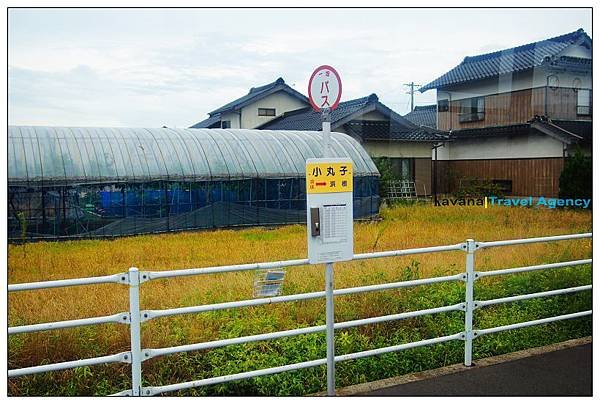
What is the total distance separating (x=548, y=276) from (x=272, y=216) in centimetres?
654

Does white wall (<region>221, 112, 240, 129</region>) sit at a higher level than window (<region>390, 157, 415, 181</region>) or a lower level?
higher

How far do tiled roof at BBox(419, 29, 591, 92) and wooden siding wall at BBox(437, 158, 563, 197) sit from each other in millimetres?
1360

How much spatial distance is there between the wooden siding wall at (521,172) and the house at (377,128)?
11.3 feet

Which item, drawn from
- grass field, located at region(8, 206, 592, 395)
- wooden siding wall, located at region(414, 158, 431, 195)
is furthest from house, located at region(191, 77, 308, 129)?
grass field, located at region(8, 206, 592, 395)

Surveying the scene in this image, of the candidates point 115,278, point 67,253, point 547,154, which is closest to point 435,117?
point 547,154

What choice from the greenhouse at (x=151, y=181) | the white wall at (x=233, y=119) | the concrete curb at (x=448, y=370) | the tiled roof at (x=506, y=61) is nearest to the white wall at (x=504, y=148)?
the tiled roof at (x=506, y=61)

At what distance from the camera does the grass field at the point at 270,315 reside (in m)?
3.54

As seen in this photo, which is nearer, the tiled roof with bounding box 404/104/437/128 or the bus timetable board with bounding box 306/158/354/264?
the bus timetable board with bounding box 306/158/354/264

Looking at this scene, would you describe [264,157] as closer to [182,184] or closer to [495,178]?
[182,184]

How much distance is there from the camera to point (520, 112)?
7949 mm

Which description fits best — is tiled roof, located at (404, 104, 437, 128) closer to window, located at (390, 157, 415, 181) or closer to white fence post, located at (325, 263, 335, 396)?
window, located at (390, 157, 415, 181)

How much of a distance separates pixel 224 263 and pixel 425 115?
7.08m

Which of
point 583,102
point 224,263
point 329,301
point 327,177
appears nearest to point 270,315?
point 329,301

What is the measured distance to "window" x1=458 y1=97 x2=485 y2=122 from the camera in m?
9.10
